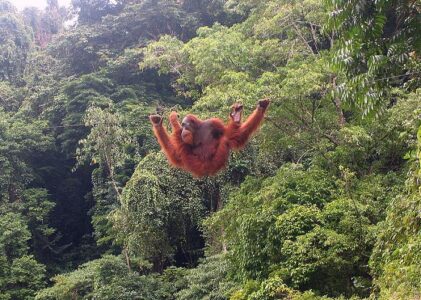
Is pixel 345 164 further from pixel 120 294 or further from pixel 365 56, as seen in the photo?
pixel 120 294

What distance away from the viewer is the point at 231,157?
30.2ft

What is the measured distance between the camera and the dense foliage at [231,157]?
4469 millimetres

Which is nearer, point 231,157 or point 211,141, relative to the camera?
point 211,141

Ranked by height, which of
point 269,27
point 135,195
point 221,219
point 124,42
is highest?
point 124,42

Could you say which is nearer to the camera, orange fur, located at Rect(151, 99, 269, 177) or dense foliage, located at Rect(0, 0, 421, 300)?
orange fur, located at Rect(151, 99, 269, 177)

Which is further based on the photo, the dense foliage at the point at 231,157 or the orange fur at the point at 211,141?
the dense foliage at the point at 231,157

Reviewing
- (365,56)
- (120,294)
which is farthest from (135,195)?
(365,56)

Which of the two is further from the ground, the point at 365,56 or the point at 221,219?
the point at 365,56

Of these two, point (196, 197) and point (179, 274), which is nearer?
point (179, 274)

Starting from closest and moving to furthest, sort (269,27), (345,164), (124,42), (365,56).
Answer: (365,56)
(345,164)
(269,27)
(124,42)

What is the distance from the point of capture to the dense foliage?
447 cm

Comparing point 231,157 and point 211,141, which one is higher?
point 211,141

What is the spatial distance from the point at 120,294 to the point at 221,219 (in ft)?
6.82

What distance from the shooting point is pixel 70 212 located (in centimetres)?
1446
